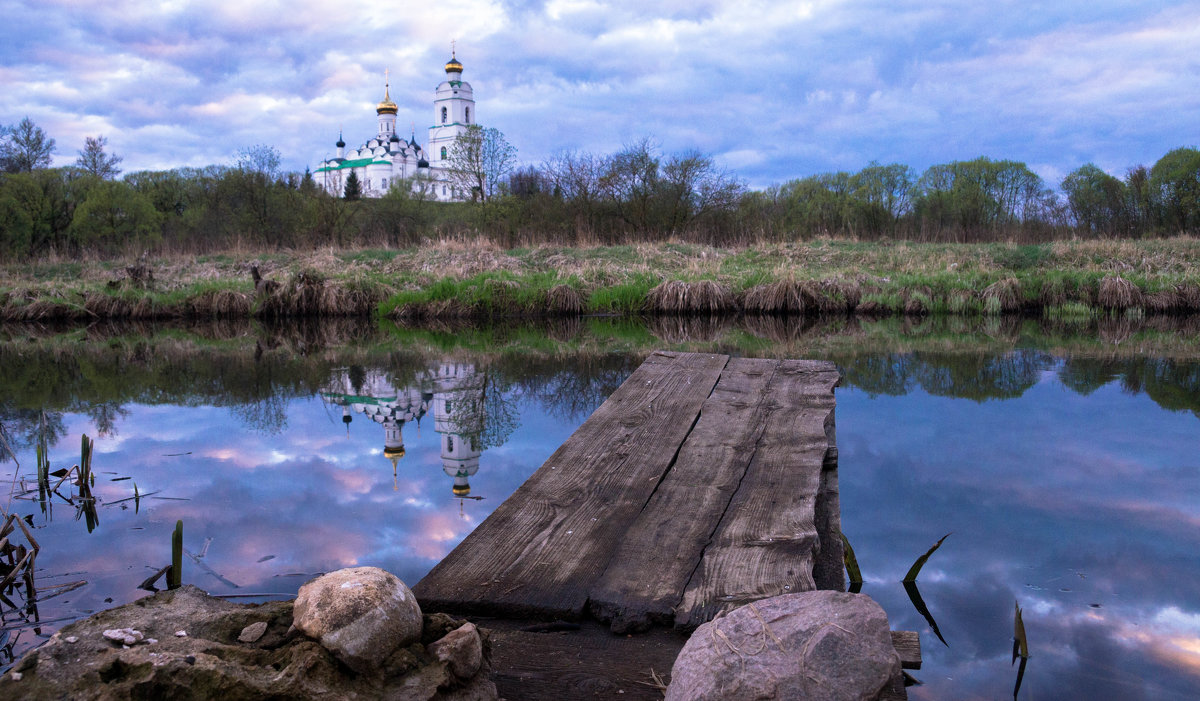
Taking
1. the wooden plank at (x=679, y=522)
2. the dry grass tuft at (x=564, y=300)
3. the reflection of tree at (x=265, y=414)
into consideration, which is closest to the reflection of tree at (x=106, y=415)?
the reflection of tree at (x=265, y=414)

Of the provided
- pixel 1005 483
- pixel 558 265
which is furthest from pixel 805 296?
pixel 1005 483

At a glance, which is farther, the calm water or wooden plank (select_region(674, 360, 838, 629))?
the calm water

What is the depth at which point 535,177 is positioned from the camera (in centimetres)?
2989

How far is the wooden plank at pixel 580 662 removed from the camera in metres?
1.64

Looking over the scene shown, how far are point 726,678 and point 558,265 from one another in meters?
16.2

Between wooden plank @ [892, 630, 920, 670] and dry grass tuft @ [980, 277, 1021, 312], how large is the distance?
1378cm

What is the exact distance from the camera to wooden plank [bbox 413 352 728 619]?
202 centimetres

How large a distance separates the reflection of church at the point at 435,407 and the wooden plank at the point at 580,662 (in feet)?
7.11

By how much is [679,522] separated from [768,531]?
285 millimetres

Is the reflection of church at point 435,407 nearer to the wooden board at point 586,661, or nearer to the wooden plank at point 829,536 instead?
the wooden plank at point 829,536

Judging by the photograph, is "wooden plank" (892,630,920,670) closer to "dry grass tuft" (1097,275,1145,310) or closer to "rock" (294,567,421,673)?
"rock" (294,567,421,673)

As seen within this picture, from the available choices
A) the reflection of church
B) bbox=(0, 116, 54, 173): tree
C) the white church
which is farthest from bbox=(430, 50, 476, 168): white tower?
the reflection of church

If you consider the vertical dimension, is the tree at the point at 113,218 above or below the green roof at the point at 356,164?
below

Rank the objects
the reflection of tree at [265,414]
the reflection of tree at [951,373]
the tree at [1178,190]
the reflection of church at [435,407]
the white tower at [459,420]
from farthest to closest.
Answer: the tree at [1178,190]
the reflection of tree at [951,373]
the reflection of tree at [265,414]
the reflection of church at [435,407]
the white tower at [459,420]
